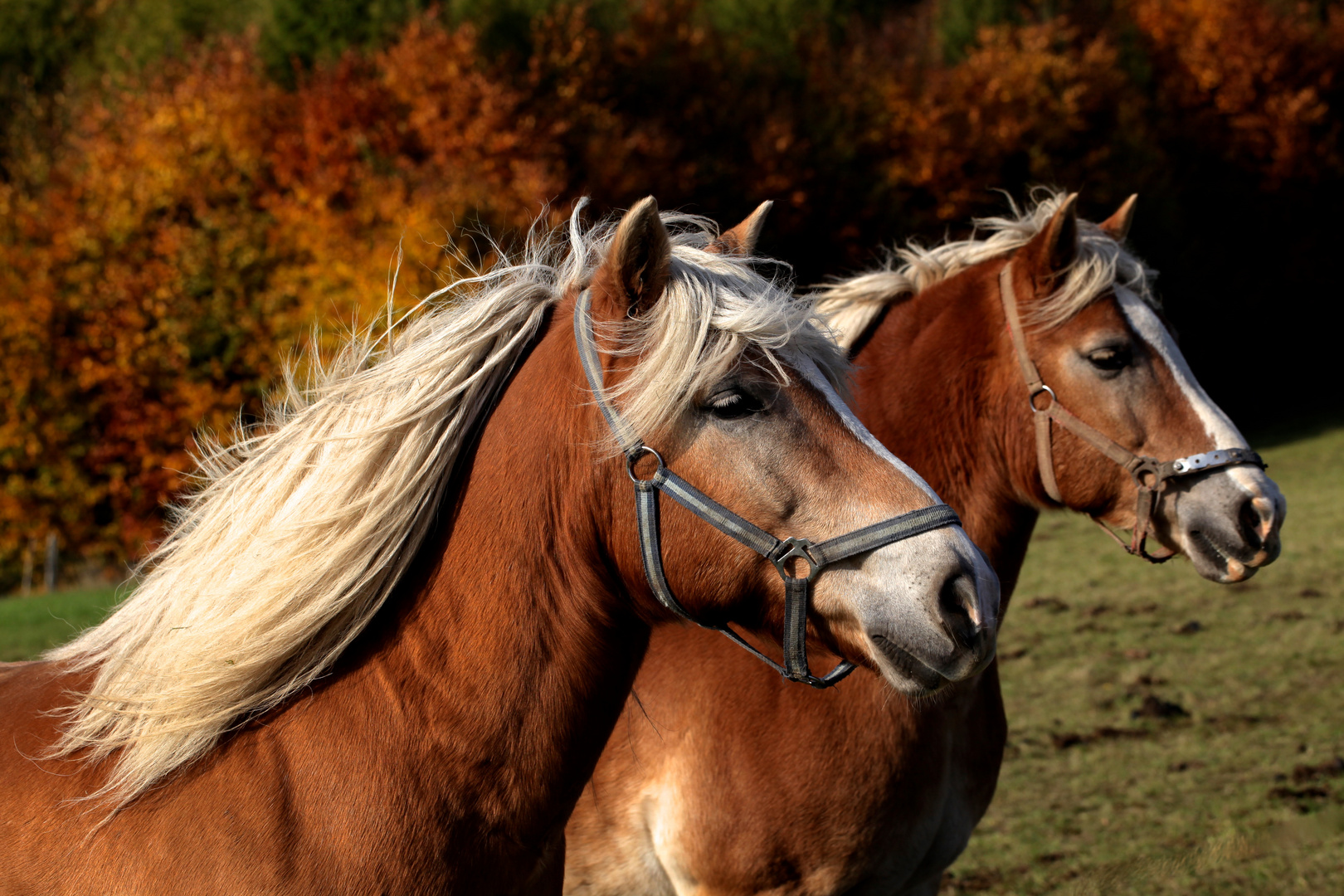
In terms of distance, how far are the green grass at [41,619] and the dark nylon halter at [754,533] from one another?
26.3 ft

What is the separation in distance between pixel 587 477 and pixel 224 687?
2.39ft

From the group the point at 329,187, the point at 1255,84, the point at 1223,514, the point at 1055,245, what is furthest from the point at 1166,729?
the point at 1255,84

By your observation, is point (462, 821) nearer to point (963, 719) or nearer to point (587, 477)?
point (587, 477)

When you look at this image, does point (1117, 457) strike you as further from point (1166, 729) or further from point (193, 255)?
point (193, 255)

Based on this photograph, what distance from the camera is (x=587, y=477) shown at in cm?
182

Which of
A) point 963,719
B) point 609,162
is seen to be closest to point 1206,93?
point 609,162

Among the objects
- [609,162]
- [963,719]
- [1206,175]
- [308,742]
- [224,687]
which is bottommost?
[1206,175]

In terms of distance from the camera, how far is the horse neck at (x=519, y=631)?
1.78m

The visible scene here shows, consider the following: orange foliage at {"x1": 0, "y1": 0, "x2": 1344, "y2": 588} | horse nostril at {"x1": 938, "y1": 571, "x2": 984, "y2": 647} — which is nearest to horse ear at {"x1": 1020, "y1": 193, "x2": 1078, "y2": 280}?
horse nostril at {"x1": 938, "y1": 571, "x2": 984, "y2": 647}

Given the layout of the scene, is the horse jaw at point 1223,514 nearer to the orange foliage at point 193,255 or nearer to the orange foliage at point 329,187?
the orange foliage at point 329,187

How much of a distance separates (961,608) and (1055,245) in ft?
5.99

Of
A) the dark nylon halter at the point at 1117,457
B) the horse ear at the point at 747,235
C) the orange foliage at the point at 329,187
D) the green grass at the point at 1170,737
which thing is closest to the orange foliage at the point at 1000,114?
the orange foliage at the point at 329,187

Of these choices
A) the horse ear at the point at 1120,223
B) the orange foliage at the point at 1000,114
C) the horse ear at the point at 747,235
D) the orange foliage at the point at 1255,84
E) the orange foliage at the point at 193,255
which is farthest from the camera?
the orange foliage at the point at 1255,84

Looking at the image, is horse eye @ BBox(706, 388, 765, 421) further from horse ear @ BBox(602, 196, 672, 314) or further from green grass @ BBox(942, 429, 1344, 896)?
green grass @ BBox(942, 429, 1344, 896)
